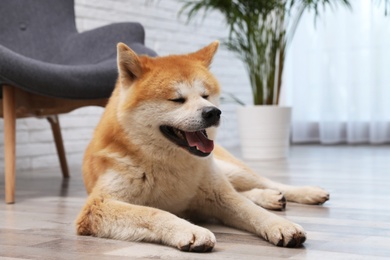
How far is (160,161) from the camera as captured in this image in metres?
1.71

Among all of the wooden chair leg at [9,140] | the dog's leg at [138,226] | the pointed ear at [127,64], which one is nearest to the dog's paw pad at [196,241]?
the dog's leg at [138,226]

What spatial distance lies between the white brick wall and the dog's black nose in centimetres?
199

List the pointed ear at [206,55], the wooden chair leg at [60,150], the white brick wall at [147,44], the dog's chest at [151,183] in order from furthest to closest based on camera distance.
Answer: the white brick wall at [147,44] → the wooden chair leg at [60,150] → the pointed ear at [206,55] → the dog's chest at [151,183]

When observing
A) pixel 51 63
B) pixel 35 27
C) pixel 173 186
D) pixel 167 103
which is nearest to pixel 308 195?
pixel 173 186

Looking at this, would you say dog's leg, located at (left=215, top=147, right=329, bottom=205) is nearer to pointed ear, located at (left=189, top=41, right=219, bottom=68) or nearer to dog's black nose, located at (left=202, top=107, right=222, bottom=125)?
pointed ear, located at (left=189, top=41, right=219, bottom=68)

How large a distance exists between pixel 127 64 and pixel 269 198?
66cm

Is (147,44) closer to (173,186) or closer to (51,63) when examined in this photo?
(51,63)

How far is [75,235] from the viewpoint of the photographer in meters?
1.74

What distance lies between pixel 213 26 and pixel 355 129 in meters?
1.43

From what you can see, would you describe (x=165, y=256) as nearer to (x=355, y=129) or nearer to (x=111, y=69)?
(x=111, y=69)

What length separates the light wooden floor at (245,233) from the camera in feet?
4.86

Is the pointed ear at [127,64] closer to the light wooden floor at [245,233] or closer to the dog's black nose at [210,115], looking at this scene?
the dog's black nose at [210,115]

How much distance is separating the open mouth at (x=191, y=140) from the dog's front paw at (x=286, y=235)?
273mm

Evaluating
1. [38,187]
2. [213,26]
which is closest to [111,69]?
[38,187]
